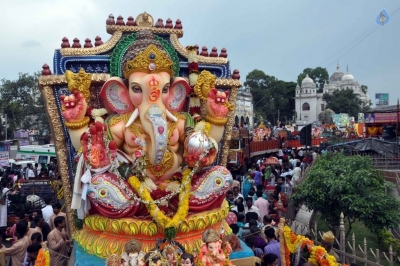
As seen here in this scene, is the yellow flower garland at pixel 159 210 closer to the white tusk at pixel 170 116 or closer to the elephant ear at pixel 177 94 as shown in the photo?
the white tusk at pixel 170 116

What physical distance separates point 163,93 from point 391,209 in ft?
12.6

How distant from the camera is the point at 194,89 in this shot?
17.2 feet

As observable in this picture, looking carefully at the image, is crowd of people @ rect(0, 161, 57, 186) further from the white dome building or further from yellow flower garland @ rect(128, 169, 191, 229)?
the white dome building

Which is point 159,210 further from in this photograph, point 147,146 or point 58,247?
point 58,247

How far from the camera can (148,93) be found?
469cm

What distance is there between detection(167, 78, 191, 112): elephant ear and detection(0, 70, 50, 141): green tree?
2613cm

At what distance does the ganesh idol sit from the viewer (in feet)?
14.2

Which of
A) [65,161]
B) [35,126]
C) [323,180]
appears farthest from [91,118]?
[35,126]

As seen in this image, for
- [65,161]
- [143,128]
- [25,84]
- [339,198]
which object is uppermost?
[25,84]

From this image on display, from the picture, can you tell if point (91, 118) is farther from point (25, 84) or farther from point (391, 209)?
point (25, 84)

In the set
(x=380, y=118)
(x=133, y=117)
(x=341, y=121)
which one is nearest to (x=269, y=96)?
(x=341, y=121)

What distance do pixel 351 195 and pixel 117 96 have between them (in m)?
3.76

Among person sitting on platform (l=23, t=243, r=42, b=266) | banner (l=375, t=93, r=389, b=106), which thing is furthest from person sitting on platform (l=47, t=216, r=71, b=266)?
banner (l=375, t=93, r=389, b=106)

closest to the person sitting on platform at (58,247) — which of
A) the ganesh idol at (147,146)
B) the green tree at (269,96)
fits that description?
the ganesh idol at (147,146)
